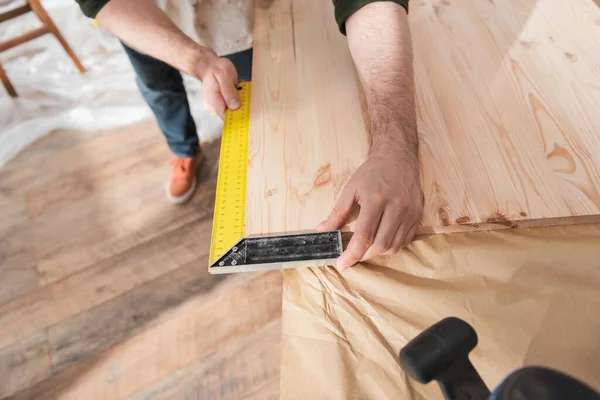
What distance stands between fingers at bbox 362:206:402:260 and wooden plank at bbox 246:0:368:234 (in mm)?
122

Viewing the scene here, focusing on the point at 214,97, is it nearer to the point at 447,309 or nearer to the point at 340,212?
the point at 340,212

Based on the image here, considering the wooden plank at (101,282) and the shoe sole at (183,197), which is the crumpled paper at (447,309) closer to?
the wooden plank at (101,282)

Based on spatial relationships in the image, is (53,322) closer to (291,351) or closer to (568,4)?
(291,351)

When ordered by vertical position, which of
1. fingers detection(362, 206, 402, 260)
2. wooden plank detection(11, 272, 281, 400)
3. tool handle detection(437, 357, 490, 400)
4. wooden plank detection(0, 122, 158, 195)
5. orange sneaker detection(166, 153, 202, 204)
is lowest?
wooden plank detection(11, 272, 281, 400)

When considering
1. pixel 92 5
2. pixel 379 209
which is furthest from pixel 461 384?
pixel 92 5

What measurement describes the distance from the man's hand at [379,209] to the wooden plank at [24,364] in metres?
1.33

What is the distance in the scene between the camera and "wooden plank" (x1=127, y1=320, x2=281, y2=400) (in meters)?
1.36

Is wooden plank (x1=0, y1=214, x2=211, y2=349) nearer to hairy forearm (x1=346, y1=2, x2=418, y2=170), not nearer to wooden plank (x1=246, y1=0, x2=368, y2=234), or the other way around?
wooden plank (x1=246, y1=0, x2=368, y2=234)

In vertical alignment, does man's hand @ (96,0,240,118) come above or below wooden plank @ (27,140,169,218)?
above

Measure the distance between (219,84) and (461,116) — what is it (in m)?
0.59

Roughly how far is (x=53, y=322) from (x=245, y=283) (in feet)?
2.50

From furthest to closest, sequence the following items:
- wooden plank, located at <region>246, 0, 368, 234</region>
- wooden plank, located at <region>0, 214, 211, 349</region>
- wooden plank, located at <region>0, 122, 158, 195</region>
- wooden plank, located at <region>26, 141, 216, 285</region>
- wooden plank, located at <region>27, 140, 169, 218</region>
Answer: wooden plank, located at <region>0, 122, 158, 195</region>
wooden plank, located at <region>27, 140, 169, 218</region>
wooden plank, located at <region>26, 141, 216, 285</region>
wooden plank, located at <region>0, 214, 211, 349</region>
wooden plank, located at <region>246, 0, 368, 234</region>

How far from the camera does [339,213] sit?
30.8 inches

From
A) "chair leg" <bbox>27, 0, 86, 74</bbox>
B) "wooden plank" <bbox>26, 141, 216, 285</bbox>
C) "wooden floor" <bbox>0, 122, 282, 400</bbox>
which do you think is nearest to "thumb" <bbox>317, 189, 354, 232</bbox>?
"wooden floor" <bbox>0, 122, 282, 400</bbox>
